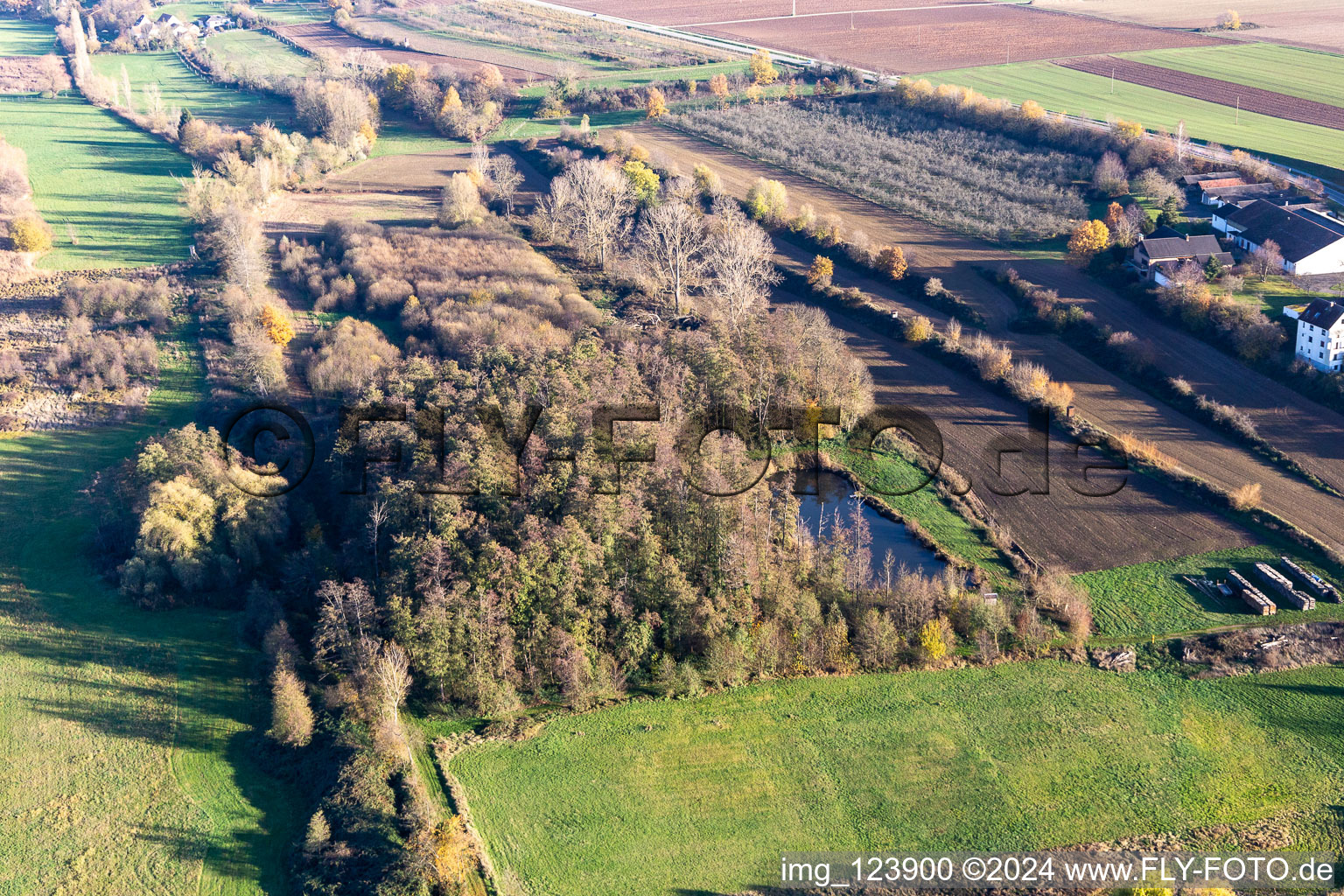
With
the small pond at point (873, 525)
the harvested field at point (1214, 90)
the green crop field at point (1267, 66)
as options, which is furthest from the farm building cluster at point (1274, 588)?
the green crop field at point (1267, 66)

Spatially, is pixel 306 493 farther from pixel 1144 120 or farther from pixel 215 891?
pixel 1144 120

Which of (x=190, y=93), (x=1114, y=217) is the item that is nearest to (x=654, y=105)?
(x=1114, y=217)

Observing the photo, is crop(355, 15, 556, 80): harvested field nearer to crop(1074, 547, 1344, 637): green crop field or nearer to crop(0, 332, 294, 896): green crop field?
crop(0, 332, 294, 896): green crop field

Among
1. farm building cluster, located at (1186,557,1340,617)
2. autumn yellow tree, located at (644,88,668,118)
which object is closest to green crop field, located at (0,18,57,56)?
autumn yellow tree, located at (644,88,668,118)

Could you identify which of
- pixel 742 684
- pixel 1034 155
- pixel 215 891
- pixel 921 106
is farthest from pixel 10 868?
pixel 921 106

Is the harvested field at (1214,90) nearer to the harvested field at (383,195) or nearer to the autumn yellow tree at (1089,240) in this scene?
the autumn yellow tree at (1089,240)

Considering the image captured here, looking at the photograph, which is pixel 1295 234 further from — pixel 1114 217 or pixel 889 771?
pixel 889 771

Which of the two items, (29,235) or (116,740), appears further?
(29,235)
